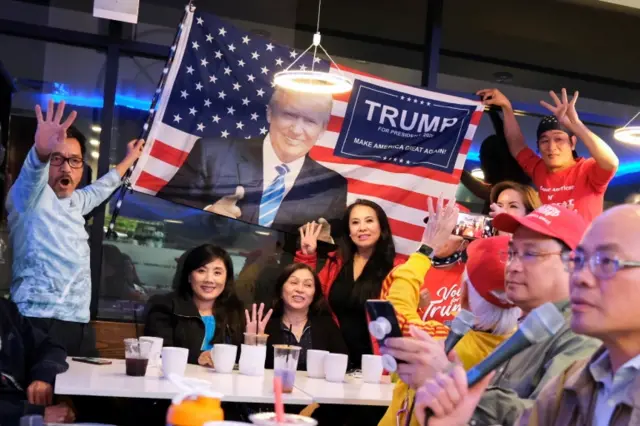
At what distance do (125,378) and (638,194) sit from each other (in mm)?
4525

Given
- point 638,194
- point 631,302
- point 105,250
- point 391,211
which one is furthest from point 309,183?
point 631,302

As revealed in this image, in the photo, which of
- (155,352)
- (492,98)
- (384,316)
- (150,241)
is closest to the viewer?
(384,316)

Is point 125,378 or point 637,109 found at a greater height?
point 637,109

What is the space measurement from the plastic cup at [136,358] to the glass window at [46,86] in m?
1.79

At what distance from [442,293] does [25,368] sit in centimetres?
256

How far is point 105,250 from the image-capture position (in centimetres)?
477

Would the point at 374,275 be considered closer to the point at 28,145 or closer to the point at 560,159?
the point at 560,159

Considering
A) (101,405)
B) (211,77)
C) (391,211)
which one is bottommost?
(101,405)

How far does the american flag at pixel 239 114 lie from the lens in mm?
4406

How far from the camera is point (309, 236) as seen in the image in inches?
188

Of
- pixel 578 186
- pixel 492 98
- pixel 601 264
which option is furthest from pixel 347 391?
pixel 492 98

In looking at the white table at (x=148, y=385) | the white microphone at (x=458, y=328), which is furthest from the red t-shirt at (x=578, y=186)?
the white microphone at (x=458, y=328)

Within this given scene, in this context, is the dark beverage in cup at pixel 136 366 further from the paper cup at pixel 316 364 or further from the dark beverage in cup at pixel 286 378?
the paper cup at pixel 316 364

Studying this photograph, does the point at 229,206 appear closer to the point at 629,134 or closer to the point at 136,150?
the point at 136,150
